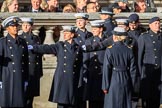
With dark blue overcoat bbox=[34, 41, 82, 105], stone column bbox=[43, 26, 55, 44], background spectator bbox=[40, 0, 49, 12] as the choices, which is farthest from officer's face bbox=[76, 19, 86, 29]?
background spectator bbox=[40, 0, 49, 12]

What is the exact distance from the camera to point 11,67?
1197cm

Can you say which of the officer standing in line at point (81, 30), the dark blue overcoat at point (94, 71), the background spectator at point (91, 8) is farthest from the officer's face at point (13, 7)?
the dark blue overcoat at point (94, 71)

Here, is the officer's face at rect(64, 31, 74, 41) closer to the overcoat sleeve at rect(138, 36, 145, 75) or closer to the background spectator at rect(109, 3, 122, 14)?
the overcoat sleeve at rect(138, 36, 145, 75)

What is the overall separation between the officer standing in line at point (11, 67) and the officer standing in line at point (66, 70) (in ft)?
2.51

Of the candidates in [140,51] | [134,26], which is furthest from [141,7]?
Result: [140,51]

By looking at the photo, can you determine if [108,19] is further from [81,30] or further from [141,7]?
[141,7]

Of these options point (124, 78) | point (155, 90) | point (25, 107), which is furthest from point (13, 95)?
point (155, 90)

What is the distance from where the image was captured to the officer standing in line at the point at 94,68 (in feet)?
42.8

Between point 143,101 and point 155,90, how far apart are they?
1.29 feet

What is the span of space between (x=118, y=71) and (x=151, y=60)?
3.87ft

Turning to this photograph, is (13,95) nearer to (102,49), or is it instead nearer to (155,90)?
(102,49)

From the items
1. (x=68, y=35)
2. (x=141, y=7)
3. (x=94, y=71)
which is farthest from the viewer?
(x=141, y=7)

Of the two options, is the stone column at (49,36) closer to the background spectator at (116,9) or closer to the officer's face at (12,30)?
the background spectator at (116,9)

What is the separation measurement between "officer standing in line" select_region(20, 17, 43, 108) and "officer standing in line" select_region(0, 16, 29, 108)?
2.72 ft
